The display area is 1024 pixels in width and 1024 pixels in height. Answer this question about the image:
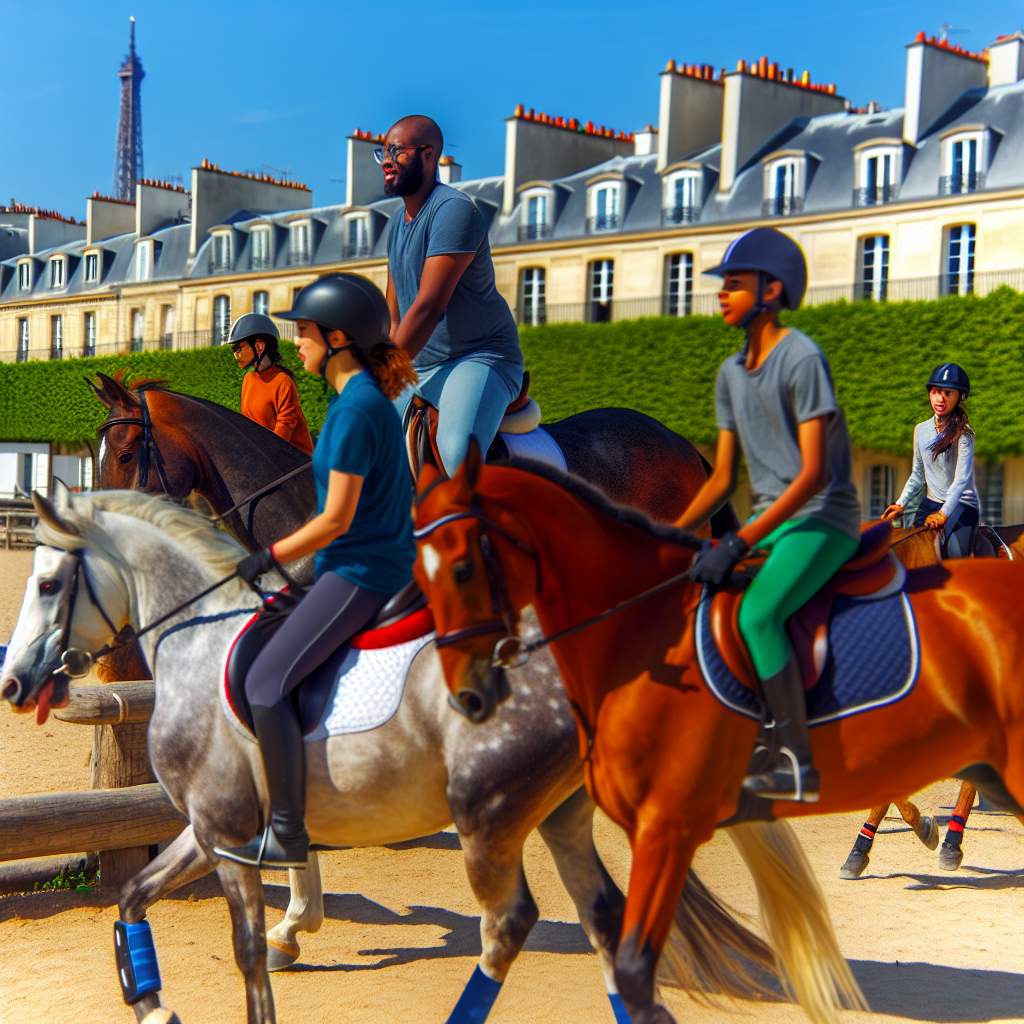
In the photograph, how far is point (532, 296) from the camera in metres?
39.4

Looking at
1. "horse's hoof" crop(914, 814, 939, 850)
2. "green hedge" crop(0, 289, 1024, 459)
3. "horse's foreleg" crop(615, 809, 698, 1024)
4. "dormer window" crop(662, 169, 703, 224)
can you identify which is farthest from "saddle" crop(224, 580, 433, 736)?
"dormer window" crop(662, 169, 703, 224)

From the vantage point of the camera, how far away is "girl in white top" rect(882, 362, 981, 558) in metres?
7.46

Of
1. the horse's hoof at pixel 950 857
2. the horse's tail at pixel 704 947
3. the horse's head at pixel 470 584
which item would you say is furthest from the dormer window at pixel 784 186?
the horse's head at pixel 470 584

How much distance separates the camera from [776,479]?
11.5 ft

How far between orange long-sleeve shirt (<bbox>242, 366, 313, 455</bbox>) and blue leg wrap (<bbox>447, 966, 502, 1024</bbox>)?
3351 millimetres

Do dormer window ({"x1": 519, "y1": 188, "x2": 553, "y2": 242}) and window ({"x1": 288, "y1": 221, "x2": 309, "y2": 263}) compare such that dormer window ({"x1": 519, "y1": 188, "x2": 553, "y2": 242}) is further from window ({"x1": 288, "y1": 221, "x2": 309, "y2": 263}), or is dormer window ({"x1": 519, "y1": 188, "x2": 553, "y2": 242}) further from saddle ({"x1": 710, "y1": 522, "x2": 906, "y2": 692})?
saddle ({"x1": 710, "y1": 522, "x2": 906, "y2": 692})

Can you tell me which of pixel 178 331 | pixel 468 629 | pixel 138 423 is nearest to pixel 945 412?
pixel 138 423

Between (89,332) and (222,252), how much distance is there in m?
8.30

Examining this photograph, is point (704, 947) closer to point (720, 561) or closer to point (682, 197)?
point (720, 561)

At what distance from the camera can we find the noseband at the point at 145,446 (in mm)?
5855

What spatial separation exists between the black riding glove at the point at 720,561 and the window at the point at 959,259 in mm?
29657

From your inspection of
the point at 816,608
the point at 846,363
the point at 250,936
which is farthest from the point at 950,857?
the point at 846,363

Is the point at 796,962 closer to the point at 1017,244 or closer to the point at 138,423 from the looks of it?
the point at 138,423

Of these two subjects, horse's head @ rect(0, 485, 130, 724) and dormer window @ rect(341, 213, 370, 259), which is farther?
dormer window @ rect(341, 213, 370, 259)
